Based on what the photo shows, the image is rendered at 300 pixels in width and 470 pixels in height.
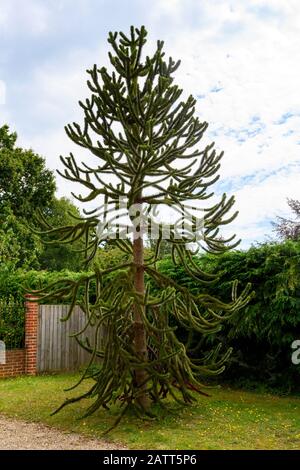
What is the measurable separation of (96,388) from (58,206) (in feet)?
85.0

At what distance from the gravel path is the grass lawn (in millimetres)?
189

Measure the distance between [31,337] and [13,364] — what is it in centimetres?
73

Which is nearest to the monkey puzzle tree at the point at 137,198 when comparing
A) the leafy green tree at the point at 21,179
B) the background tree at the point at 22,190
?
the background tree at the point at 22,190

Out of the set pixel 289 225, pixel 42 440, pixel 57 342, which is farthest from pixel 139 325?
pixel 289 225

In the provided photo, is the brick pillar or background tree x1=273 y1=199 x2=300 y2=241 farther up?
background tree x1=273 y1=199 x2=300 y2=241

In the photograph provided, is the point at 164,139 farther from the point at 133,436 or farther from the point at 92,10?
the point at 133,436

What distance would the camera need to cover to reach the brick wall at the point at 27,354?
11344mm

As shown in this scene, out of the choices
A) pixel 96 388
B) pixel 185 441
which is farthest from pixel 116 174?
pixel 185 441

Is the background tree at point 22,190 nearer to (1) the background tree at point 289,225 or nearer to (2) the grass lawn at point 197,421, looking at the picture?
(1) the background tree at point 289,225

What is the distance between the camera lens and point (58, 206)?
31609mm

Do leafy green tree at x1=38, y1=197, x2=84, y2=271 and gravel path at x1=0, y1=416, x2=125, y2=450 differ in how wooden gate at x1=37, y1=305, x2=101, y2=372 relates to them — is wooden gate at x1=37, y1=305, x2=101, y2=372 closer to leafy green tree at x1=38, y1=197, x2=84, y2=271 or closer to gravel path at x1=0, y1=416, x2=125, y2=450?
gravel path at x1=0, y1=416, x2=125, y2=450

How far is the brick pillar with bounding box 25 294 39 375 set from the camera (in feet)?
37.9

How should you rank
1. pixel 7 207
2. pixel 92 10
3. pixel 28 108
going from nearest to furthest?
pixel 92 10, pixel 28 108, pixel 7 207

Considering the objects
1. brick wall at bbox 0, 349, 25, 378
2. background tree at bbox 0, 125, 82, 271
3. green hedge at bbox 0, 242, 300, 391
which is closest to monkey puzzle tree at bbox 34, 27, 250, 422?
green hedge at bbox 0, 242, 300, 391
